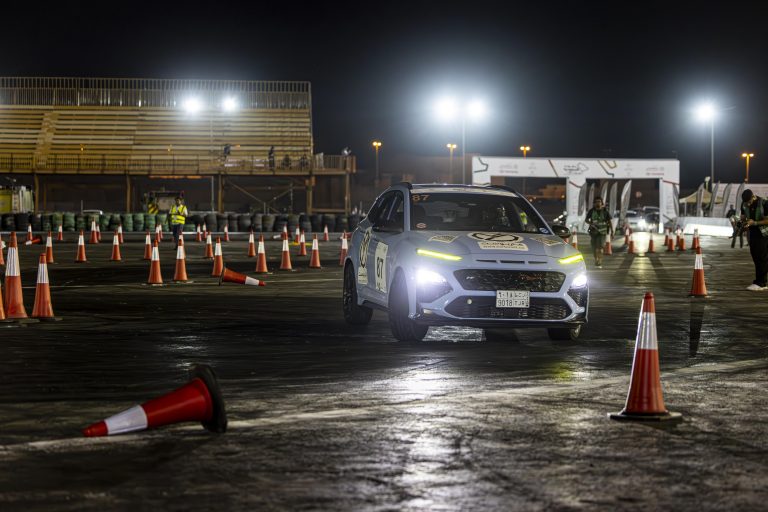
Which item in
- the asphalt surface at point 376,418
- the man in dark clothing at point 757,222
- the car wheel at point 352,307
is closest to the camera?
the asphalt surface at point 376,418

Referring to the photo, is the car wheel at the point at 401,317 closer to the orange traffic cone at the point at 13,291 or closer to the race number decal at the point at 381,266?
the race number decal at the point at 381,266

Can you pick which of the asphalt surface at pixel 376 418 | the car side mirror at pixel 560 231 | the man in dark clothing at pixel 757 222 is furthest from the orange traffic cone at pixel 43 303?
the man in dark clothing at pixel 757 222

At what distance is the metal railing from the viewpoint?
261ft

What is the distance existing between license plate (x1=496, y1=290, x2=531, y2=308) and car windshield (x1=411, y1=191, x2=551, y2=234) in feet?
4.50

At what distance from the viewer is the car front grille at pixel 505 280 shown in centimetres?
1193

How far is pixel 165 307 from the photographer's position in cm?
1703

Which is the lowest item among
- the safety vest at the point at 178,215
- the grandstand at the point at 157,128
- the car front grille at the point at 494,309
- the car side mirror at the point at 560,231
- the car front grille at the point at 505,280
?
the car front grille at the point at 494,309

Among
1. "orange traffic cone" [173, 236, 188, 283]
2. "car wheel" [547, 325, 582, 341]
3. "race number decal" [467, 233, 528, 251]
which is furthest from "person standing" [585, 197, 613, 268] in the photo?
"race number decal" [467, 233, 528, 251]

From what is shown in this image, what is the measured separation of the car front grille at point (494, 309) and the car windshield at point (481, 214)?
4.52 ft

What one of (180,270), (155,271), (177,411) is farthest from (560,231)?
(180,270)

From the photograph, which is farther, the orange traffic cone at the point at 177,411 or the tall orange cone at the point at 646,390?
the tall orange cone at the point at 646,390

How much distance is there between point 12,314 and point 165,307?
2720mm

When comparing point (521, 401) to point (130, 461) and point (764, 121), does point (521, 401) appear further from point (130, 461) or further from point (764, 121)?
point (764, 121)

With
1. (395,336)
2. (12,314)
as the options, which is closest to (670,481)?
(395,336)
